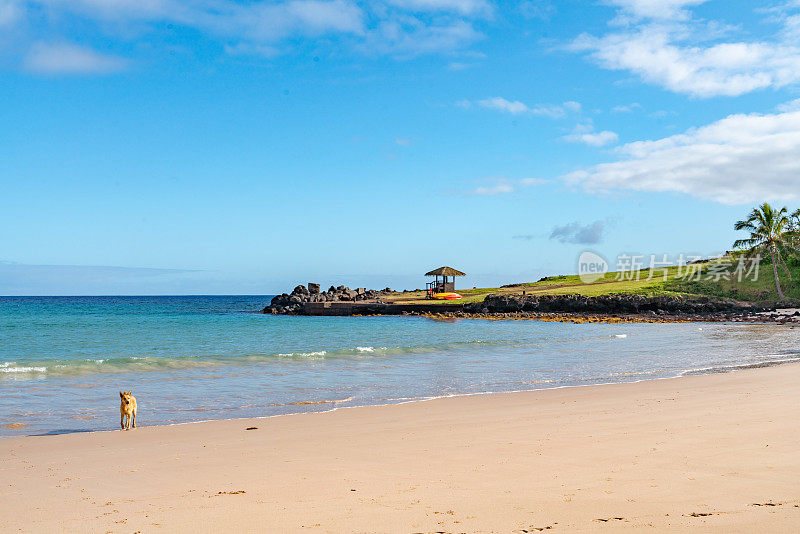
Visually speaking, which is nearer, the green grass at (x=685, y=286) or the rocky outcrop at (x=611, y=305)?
the rocky outcrop at (x=611, y=305)

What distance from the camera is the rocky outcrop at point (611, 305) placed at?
177 feet

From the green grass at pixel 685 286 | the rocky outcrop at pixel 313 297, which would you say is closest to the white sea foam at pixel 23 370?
the green grass at pixel 685 286

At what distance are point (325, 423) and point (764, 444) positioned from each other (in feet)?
23.7

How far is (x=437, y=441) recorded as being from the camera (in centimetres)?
956

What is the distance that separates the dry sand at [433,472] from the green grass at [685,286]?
178 feet

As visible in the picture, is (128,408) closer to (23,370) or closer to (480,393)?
(480,393)

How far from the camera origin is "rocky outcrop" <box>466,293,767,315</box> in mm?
54062

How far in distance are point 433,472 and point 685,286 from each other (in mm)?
65386

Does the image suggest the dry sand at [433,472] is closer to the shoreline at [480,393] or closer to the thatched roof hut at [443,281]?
the shoreline at [480,393]

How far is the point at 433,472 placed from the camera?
749 cm

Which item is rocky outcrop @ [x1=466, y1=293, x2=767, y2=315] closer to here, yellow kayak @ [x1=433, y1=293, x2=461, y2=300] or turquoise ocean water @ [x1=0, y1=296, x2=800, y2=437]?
yellow kayak @ [x1=433, y1=293, x2=461, y2=300]

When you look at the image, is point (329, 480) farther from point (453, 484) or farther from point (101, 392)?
point (101, 392)

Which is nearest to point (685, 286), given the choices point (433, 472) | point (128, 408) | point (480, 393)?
point (480, 393)

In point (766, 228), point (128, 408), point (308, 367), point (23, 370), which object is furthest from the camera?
point (766, 228)
